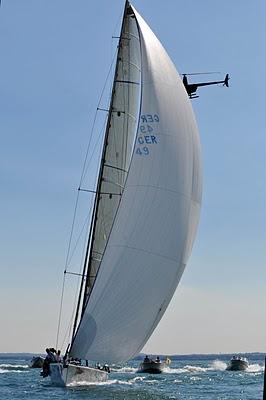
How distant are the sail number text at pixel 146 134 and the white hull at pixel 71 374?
9054 mm

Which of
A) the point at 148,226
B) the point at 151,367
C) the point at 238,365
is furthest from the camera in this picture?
the point at 238,365

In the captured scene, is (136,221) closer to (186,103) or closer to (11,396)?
(186,103)

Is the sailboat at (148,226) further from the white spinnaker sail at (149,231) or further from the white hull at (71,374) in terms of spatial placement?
the white hull at (71,374)

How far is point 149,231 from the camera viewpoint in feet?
94.6

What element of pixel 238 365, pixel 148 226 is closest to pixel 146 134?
pixel 148 226

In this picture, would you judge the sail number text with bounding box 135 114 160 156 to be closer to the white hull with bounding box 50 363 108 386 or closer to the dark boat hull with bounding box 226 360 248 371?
the white hull with bounding box 50 363 108 386

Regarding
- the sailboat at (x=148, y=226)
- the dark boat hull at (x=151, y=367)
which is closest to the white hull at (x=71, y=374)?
the sailboat at (x=148, y=226)

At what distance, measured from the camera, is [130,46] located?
3584cm

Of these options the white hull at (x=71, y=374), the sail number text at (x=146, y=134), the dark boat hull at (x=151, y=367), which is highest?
the sail number text at (x=146, y=134)

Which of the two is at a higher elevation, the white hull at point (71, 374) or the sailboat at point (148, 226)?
the sailboat at point (148, 226)

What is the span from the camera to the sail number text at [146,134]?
97.5ft

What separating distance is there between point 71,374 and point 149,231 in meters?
7.27

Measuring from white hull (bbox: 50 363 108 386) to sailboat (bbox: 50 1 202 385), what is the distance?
1369 millimetres

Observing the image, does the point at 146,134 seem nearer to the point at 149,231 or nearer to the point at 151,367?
the point at 149,231
